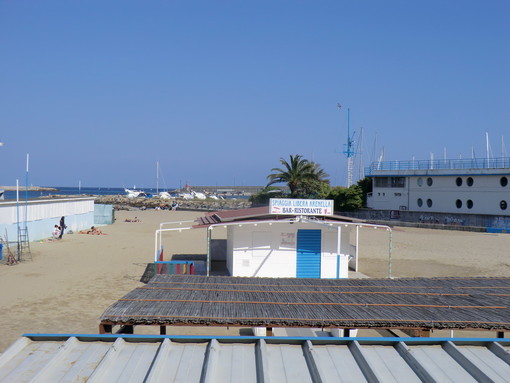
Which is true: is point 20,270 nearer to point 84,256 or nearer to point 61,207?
point 84,256

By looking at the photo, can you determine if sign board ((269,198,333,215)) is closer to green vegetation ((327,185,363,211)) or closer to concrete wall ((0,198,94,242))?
concrete wall ((0,198,94,242))

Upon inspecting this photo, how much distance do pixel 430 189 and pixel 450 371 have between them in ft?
149

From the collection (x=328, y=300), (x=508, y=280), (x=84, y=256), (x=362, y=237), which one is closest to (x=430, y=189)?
(x=362, y=237)

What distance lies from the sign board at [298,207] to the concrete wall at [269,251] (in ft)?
2.08

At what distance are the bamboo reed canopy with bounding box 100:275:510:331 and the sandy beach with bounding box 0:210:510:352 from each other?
3.12 meters

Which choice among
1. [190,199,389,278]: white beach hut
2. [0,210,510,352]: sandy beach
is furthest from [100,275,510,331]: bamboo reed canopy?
[190,199,389,278]: white beach hut

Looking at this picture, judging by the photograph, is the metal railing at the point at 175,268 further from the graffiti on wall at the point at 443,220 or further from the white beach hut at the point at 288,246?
the graffiti on wall at the point at 443,220

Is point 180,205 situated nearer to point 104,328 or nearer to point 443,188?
point 443,188

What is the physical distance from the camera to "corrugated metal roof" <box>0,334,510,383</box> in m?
4.71

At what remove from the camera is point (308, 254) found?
16.9 meters

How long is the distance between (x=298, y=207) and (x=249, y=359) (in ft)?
37.9

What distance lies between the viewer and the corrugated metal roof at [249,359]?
471 cm

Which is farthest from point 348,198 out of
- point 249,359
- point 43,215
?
point 249,359

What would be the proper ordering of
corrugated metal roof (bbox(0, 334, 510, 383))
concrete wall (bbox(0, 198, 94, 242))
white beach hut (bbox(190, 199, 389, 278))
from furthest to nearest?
concrete wall (bbox(0, 198, 94, 242)) < white beach hut (bbox(190, 199, 389, 278)) < corrugated metal roof (bbox(0, 334, 510, 383))
